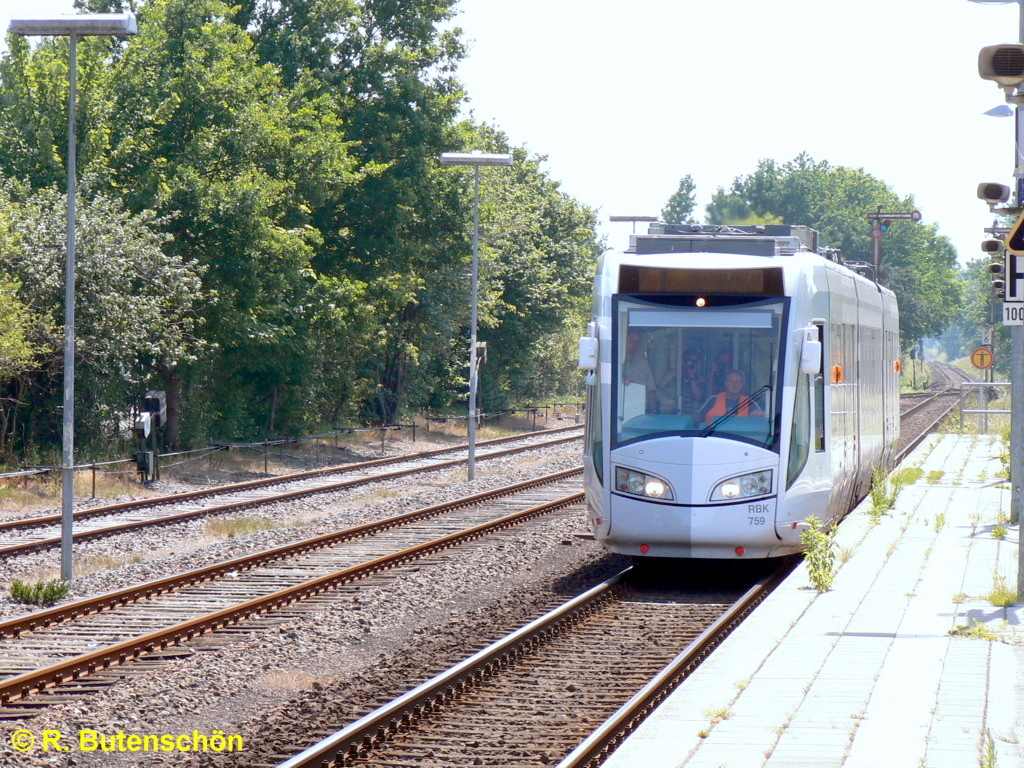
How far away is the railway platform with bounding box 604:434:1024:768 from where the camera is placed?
6.78 meters

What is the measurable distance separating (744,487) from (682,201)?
11964 cm

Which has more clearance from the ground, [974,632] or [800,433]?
[800,433]

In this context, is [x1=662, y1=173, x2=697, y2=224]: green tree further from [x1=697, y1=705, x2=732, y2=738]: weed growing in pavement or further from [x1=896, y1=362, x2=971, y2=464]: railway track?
[x1=697, y1=705, x2=732, y2=738]: weed growing in pavement

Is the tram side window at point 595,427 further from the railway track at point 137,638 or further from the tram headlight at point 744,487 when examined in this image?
the railway track at point 137,638

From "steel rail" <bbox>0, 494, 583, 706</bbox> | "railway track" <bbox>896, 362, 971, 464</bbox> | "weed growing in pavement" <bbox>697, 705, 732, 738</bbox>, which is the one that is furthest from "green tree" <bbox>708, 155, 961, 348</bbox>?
"weed growing in pavement" <bbox>697, 705, 732, 738</bbox>

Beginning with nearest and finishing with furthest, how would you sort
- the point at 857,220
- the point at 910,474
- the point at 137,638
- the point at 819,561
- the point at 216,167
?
the point at 137,638, the point at 819,561, the point at 910,474, the point at 216,167, the point at 857,220

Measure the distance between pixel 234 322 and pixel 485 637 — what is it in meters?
20.7

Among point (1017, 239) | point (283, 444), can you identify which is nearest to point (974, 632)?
point (1017, 239)

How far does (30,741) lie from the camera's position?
8.27 m

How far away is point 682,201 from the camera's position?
130 metres

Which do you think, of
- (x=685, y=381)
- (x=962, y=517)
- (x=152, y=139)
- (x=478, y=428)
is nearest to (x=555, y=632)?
(x=685, y=381)

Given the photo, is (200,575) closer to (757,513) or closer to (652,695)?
(757,513)

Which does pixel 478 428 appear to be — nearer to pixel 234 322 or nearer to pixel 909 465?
pixel 234 322

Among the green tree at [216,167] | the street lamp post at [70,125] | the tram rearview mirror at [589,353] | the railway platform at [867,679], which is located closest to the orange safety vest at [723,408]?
the tram rearview mirror at [589,353]
